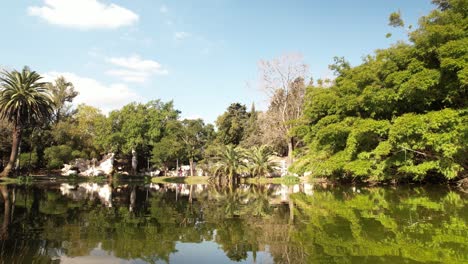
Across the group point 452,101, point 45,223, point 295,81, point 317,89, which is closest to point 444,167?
point 452,101

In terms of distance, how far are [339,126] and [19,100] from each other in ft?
109

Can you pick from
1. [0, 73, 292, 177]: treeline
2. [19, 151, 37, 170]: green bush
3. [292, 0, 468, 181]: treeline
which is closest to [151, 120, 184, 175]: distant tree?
[0, 73, 292, 177]: treeline

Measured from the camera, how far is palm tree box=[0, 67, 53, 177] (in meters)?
37.3

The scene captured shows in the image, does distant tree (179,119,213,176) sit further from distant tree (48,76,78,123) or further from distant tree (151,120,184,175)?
distant tree (48,76,78,123)

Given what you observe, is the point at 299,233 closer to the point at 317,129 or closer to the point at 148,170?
the point at 317,129

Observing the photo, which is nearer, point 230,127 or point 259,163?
point 259,163

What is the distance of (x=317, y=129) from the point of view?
25422 millimetres

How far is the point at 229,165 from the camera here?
37.3 m

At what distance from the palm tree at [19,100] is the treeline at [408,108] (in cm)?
3038

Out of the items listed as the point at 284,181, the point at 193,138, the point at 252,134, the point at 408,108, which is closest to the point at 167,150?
the point at 193,138

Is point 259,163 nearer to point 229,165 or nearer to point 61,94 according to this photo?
point 229,165

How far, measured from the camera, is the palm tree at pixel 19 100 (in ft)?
123

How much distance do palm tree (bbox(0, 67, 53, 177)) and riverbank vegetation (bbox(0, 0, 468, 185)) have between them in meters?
0.11

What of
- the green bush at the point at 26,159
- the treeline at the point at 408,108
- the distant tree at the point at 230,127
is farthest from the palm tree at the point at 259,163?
the green bush at the point at 26,159
